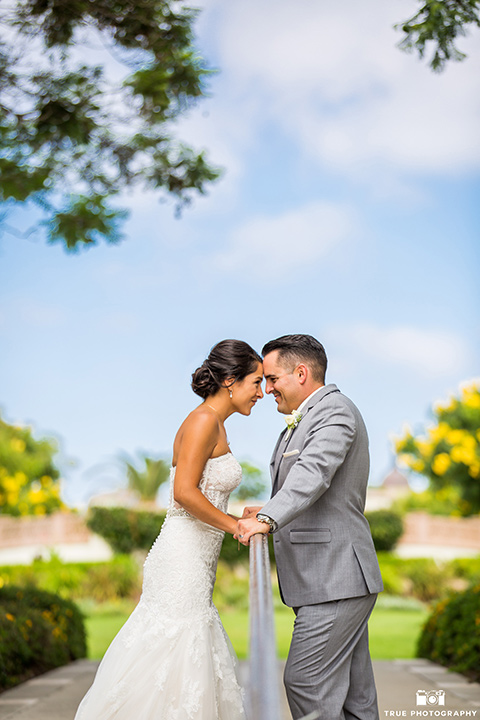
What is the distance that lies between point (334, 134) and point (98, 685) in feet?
177

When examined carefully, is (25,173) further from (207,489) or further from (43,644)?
(207,489)

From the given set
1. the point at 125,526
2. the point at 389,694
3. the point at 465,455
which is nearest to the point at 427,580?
the point at 465,455

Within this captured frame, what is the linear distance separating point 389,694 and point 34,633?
125 inches

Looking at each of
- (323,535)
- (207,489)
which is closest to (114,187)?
(207,489)

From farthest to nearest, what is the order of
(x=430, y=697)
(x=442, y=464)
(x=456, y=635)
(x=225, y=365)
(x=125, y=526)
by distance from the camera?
1. (x=125, y=526)
2. (x=442, y=464)
3. (x=456, y=635)
4. (x=430, y=697)
5. (x=225, y=365)

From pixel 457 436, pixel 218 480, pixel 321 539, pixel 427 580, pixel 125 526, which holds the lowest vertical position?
pixel 427 580

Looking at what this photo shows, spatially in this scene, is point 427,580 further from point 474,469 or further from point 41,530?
point 41,530

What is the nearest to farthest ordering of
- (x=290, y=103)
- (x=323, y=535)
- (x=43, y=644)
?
(x=323, y=535) < (x=43, y=644) < (x=290, y=103)

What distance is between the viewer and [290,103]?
164ft

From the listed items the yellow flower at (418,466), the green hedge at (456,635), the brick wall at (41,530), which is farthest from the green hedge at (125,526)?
the green hedge at (456,635)

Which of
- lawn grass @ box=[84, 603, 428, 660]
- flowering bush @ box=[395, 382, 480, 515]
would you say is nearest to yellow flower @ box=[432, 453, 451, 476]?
flowering bush @ box=[395, 382, 480, 515]

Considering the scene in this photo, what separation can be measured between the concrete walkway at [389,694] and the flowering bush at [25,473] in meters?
11.1

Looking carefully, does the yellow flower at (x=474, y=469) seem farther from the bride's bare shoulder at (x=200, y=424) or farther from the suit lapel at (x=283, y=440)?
the bride's bare shoulder at (x=200, y=424)

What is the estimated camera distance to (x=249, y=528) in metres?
3.15
